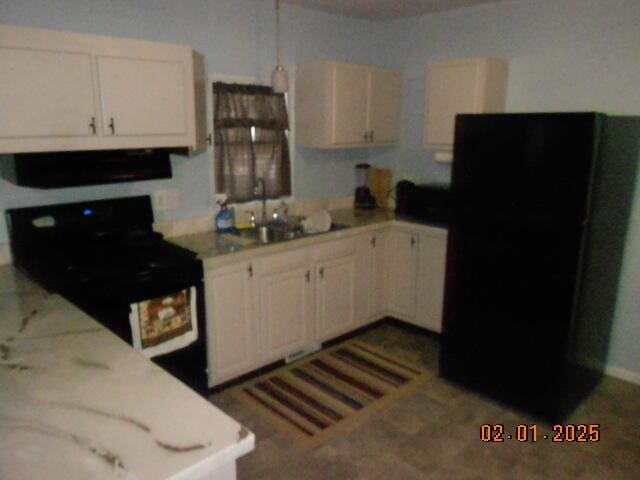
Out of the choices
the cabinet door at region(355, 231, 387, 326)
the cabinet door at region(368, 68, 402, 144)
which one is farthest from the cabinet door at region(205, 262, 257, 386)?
the cabinet door at region(368, 68, 402, 144)

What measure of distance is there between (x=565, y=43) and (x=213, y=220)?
2595 millimetres

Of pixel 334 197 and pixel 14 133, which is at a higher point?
pixel 14 133

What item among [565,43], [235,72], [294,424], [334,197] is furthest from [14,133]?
[565,43]

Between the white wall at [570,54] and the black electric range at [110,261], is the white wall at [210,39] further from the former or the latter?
the white wall at [570,54]

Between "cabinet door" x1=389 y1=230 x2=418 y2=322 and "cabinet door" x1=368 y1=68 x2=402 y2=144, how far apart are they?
→ 82 cm

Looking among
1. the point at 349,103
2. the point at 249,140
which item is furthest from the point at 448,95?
the point at 249,140

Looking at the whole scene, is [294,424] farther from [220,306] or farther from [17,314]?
[17,314]

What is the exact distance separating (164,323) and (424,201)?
81.3 inches

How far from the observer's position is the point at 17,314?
1839 millimetres

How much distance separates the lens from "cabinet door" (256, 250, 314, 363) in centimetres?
304

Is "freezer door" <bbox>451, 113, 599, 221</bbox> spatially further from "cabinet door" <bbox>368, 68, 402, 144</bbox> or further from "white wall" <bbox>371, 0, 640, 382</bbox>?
"cabinet door" <bbox>368, 68, 402, 144</bbox>

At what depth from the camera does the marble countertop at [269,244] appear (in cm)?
280

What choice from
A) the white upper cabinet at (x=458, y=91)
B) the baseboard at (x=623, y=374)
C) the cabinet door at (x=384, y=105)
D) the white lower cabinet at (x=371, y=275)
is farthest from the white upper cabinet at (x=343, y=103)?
the baseboard at (x=623, y=374)

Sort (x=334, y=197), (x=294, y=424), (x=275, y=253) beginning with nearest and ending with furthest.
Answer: (x=294, y=424) → (x=275, y=253) → (x=334, y=197)
